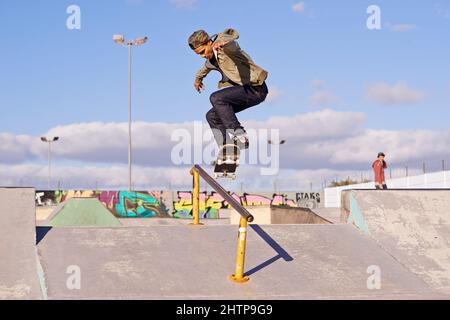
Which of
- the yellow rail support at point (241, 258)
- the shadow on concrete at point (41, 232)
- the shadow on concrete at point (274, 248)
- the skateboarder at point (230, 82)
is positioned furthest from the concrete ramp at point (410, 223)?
the shadow on concrete at point (41, 232)

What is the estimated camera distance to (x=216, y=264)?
5492 mm

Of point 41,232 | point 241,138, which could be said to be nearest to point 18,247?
point 41,232

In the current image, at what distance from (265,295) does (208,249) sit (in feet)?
3.39

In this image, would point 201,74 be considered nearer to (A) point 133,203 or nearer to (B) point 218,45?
(B) point 218,45

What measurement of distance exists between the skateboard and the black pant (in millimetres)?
129

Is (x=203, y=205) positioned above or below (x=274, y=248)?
below

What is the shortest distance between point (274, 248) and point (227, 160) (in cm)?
141

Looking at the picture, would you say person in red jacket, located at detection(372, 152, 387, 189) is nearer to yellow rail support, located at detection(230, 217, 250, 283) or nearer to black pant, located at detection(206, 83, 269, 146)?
black pant, located at detection(206, 83, 269, 146)

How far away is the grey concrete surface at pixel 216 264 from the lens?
16.3ft

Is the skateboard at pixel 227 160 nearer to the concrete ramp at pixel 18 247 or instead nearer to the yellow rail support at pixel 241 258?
the yellow rail support at pixel 241 258
